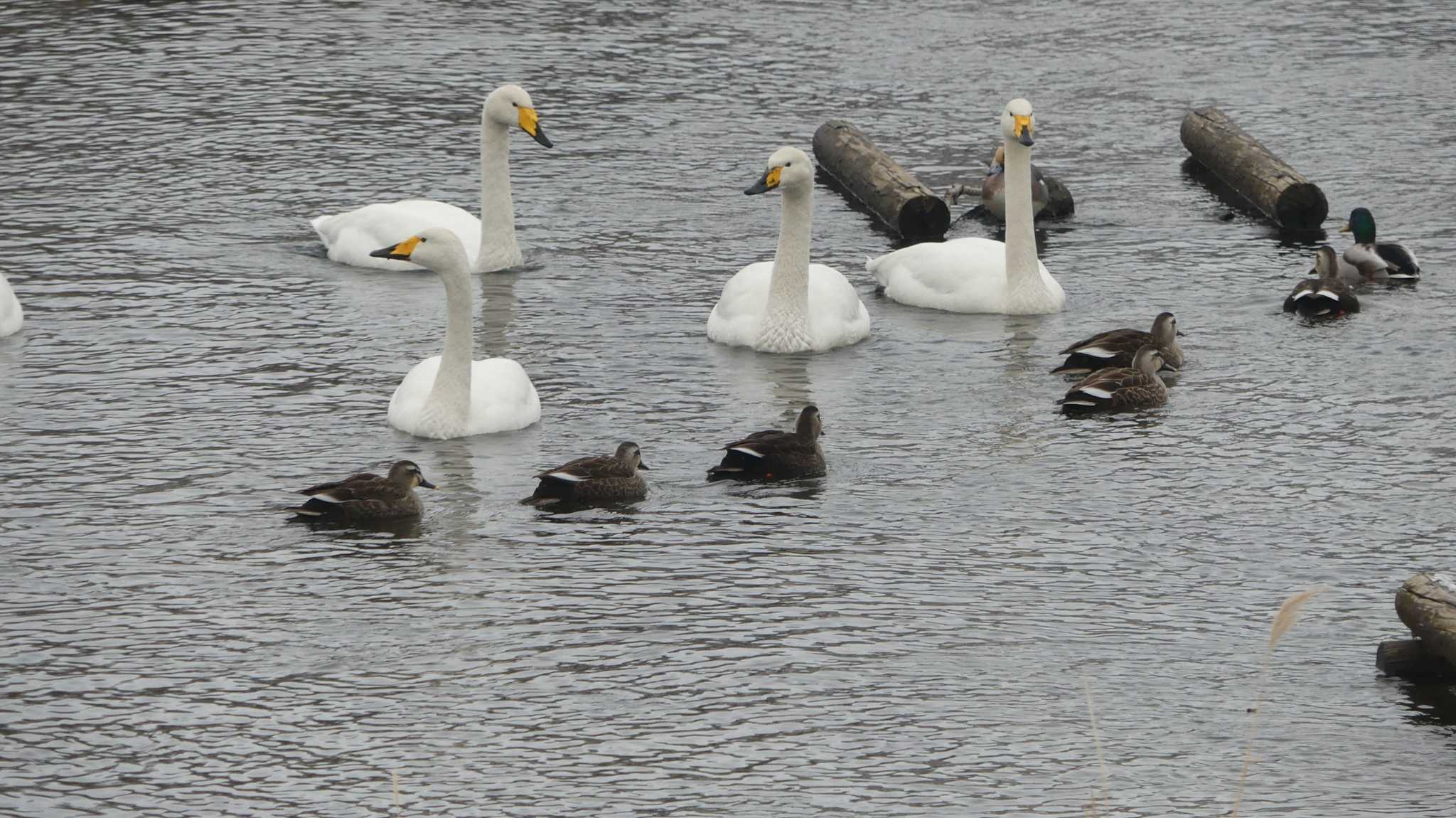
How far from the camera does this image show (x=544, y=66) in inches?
1079

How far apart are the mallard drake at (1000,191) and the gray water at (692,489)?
34 cm

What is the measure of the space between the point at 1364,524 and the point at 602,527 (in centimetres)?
420

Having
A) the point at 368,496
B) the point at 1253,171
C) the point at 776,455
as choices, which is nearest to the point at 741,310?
the point at 776,455

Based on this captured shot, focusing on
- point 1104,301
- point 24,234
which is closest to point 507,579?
point 1104,301

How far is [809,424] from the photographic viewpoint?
13883 mm

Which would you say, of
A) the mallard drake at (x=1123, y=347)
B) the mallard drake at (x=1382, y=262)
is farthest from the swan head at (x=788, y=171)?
the mallard drake at (x=1382, y=262)

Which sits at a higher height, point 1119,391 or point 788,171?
point 788,171

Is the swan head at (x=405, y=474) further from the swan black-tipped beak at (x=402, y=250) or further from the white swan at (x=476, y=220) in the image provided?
the white swan at (x=476, y=220)

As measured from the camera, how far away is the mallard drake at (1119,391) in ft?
50.5

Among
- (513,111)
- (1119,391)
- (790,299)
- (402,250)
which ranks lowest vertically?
(1119,391)

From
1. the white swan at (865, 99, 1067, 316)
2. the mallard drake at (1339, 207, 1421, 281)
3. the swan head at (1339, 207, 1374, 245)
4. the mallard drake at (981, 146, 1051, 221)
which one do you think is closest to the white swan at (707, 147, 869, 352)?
the white swan at (865, 99, 1067, 316)

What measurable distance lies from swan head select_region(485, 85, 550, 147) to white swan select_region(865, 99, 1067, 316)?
11.0 ft

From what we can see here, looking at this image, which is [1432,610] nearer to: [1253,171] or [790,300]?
[790,300]

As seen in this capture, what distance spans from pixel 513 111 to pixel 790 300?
403cm
